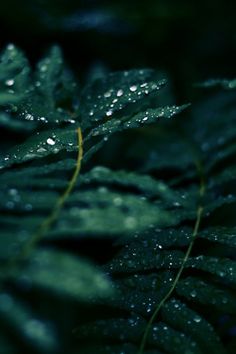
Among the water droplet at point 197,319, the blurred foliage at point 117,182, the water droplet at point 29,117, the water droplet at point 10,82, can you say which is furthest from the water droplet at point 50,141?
the water droplet at point 197,319

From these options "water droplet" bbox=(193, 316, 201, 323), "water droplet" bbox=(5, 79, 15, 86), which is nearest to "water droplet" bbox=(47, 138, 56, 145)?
"water droplet" bbox=(5, 79, 15, 86)

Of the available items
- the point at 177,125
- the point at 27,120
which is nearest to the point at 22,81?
the point at 27,120

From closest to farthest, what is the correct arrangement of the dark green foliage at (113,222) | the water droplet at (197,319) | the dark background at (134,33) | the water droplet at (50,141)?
1. the dark green foliage at (113,222)
2. the water droplet at (197,319)
3. the water droplet at (50,141)
4. the dark background at (134,33)

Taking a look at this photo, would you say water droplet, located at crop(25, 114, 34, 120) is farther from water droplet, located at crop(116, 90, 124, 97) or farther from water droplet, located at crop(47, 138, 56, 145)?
water droplet, located at crop(116, 90, 124, 97)

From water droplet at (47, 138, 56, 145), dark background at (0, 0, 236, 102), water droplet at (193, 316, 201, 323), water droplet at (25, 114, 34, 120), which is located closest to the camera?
water droplet at (193, 316, 201, 323)

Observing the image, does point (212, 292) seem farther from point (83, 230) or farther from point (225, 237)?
point (83, 230)

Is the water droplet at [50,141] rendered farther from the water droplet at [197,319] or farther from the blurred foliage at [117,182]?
the water droplet at [197,319]

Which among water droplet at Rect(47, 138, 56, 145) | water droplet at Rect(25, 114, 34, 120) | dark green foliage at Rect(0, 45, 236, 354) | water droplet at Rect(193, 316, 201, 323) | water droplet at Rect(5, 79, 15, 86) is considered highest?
water droplet at Rect(5, 79, 15, 86)
